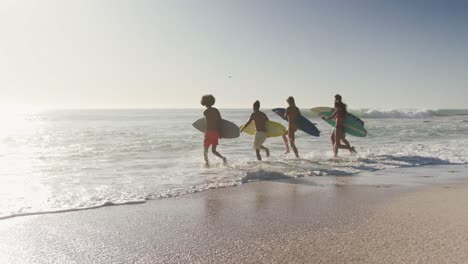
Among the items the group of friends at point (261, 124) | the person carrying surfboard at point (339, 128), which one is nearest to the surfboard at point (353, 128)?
the group of friends at point (261, 124)

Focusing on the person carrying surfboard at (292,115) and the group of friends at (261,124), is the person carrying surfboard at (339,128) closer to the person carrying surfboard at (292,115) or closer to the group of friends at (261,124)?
the group of friends at (261,124)

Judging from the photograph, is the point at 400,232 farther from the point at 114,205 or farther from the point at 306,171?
the point at 306,171

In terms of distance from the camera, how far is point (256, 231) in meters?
3.91

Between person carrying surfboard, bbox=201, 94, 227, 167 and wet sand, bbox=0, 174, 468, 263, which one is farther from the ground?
person carrying surfboard, bbox=201, 94, 227, 167

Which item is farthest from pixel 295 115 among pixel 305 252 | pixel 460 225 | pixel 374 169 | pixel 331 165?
pixel 305 252

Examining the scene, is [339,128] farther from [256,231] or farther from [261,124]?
[256,231]

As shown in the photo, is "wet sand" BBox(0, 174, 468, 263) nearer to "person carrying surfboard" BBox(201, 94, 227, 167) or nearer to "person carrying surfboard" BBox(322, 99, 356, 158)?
"person carrying surfboard" BBox(201, 94, 227, 167)

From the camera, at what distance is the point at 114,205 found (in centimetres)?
524

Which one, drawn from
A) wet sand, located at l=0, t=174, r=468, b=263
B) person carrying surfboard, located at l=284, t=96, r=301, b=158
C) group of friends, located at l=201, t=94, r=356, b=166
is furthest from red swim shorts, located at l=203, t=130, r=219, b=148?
wet sand, located at l=0, t=174, r=468, b=263

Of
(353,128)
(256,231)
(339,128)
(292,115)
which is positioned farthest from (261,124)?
(256,231)

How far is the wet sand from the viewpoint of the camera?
3.19 meters

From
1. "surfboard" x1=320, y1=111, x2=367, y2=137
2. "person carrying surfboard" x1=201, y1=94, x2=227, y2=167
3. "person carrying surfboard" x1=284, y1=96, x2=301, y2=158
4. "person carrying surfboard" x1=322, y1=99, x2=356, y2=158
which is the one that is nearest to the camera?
"person carrying surfboard" x1=201, y1=94, x2=227, y2=167

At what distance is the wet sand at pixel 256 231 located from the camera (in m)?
3.19

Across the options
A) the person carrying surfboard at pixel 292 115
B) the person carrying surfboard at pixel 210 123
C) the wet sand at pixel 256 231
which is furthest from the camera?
the person carrying surfboard at pixel 292 115
